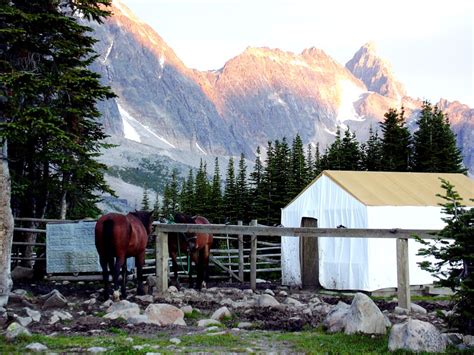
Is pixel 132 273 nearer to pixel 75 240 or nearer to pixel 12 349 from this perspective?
pixel 75 240

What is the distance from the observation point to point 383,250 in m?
18.3

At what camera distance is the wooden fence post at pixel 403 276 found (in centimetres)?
1070

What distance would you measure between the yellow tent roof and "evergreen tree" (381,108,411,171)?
16.6 meters

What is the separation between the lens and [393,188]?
20625mm

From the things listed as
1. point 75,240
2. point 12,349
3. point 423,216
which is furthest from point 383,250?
point 12,349

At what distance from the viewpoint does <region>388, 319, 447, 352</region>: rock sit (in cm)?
673

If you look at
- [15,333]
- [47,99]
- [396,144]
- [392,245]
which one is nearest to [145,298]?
[15,333]

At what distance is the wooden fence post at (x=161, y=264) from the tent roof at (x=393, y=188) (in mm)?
7568

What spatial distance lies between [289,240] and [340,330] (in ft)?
43.6

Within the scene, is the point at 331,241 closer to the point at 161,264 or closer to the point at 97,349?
the point at 161,264

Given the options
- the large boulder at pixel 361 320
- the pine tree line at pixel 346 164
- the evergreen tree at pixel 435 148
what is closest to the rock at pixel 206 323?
the large boulder at pixel 361 320

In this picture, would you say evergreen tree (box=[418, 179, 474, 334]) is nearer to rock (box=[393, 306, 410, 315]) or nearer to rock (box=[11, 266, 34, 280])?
rock (box=[393, 306, 410, 315])

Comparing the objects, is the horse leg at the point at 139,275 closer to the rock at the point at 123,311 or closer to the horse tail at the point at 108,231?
the horse tail at the point at 108,231

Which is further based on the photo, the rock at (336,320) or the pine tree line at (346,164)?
the pine tree line at (346,164)
